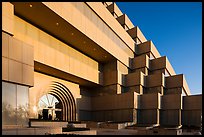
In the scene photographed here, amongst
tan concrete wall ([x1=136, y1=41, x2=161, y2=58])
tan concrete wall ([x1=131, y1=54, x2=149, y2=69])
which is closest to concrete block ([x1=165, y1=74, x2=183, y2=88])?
tan concrete wall ([x1=131, y1=54, x2=149, y2=69])

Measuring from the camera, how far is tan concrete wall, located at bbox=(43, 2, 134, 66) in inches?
993

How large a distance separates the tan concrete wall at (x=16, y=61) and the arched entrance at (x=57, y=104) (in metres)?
12.2

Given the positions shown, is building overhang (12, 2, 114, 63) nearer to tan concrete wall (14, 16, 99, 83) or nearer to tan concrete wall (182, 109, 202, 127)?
tan concrete wall (14, 16, 99, 83)

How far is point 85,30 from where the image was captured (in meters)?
28.3

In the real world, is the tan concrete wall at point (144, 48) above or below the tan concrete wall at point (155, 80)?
above

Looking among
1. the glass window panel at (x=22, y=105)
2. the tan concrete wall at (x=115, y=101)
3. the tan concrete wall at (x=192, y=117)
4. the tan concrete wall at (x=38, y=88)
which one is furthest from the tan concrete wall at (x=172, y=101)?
the glass window panel at (x=22, y=105)

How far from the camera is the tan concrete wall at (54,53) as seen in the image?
78.0 feet

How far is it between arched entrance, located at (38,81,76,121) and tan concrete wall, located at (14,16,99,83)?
373 centimetres

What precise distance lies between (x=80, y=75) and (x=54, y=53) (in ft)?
18.9

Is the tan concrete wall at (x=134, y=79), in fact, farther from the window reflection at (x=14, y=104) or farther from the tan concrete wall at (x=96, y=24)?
the window reflection at (x=14, y=104)

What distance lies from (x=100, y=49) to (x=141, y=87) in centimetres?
1102

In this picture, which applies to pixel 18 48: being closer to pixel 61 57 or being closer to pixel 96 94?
pixel 61 57

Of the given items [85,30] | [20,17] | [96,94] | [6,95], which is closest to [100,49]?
[85,30]

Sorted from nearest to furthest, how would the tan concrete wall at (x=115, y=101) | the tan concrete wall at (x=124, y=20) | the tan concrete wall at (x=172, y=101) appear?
the tan concrete wall at (x=115, y=101) → the tan concrete wall at (x=172, y=101) → the tan concrete wall at (x=124, y=20)
